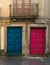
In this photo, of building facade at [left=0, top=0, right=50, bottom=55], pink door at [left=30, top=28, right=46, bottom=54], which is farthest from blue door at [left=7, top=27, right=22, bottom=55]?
pink door at [left=30, top=28, right=46, bottom=54]

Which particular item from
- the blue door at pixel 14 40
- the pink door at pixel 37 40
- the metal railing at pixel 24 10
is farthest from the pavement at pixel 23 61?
the metal railing at pixel 24 10

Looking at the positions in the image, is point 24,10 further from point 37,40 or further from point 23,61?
point 23,61

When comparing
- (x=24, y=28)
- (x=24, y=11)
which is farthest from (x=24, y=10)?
(x=24, y=28)

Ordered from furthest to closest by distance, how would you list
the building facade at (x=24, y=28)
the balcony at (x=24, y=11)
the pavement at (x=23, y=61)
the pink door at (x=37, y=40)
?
the pink door at (x=37, y=40), the building facade at (x=24, y=28), the balcony at (x=24, y=11), the pavement at (x=23, y=61)

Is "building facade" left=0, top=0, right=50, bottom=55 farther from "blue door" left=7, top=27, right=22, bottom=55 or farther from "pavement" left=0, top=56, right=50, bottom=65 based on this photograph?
"pavement" left=0, top=56, right=50, bottom=65

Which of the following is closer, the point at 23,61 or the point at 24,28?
the point at 23,61

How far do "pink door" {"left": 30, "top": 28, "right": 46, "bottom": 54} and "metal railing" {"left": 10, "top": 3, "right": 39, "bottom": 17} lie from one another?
1241 mm

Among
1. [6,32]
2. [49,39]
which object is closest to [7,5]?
[6,32]

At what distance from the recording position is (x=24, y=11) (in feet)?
76.7

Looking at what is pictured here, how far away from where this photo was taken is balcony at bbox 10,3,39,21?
76.1ft

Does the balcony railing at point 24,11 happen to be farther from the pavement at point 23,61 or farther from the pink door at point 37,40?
the pavement at point 23,61

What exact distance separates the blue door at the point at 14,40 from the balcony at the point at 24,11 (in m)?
0.90

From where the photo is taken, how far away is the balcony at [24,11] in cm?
2320

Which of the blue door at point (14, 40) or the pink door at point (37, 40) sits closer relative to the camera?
the blue door at point (14, 40)
